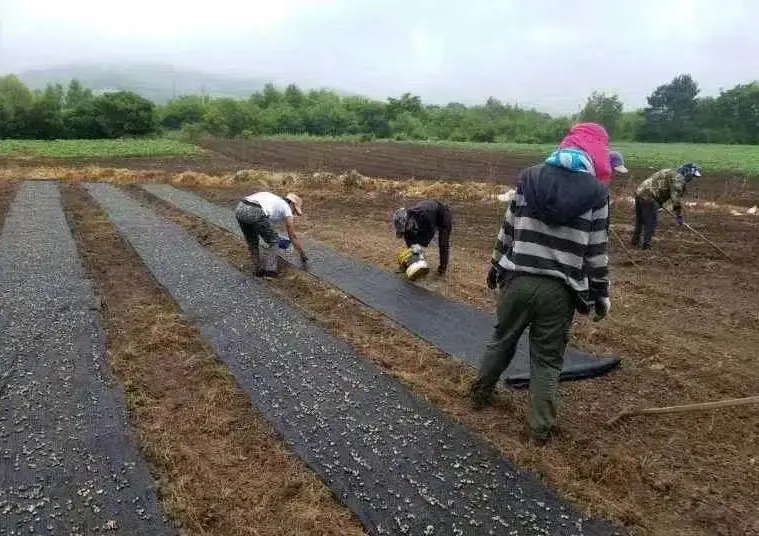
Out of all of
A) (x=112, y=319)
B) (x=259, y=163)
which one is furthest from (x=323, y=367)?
(x=259, y=163)

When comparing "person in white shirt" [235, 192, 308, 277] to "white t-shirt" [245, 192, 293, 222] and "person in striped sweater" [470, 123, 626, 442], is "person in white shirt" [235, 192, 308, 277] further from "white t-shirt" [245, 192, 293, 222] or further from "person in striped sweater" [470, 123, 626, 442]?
"person in striped sweater" [470, 123, 626, 442]

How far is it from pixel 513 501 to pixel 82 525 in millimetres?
1905

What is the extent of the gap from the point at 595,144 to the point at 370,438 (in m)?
1.96

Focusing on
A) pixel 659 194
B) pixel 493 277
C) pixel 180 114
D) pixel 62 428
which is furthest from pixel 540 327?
pixel 180 114

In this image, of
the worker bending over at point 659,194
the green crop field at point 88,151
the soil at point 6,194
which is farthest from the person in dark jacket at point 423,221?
the green crop field at point 88,151

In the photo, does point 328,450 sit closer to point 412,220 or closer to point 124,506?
point 124,506

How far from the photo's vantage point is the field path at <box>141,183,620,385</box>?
4129 millimetres

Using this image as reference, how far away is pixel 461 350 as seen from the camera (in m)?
4.45

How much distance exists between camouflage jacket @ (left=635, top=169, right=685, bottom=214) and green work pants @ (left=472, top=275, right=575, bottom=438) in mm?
5499

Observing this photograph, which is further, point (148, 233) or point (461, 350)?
point (148, 233)

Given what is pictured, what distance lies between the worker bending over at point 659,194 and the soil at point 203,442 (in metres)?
6.25

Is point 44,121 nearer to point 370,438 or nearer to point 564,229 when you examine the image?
point 370,438

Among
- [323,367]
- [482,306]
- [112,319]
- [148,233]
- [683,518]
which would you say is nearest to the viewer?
[683,518]

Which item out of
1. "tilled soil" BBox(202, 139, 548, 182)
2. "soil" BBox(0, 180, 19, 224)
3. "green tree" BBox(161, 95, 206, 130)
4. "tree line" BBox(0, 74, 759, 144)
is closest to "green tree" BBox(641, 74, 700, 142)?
"tree line" BBox(0, 74, 759, 144)
